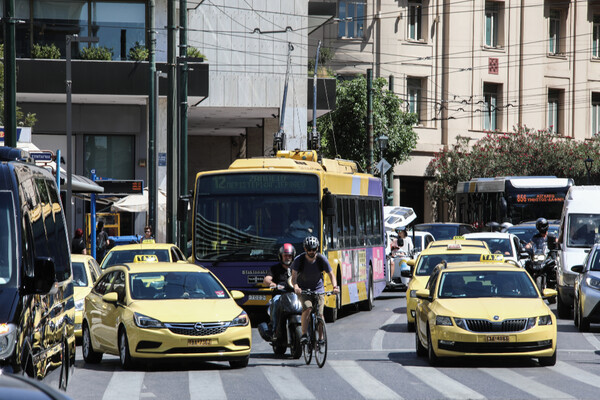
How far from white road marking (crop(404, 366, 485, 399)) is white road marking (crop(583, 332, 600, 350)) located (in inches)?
164

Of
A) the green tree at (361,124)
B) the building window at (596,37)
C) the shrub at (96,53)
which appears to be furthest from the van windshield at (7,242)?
the building window at (596,37)

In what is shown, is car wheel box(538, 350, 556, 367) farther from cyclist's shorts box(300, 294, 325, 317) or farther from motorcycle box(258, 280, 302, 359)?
motorcycle box(258, 280, 302, 359)

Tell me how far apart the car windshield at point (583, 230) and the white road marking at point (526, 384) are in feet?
33.8

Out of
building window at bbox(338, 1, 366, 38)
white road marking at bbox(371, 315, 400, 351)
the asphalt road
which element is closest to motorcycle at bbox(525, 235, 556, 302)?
white road marking at bbox(371, 315, 400, 351)

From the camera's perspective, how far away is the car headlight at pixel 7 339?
7.81 meters

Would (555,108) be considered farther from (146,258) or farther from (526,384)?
(526,384)

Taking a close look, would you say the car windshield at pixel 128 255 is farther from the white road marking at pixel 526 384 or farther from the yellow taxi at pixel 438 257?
the white road marking at pixel 526 384

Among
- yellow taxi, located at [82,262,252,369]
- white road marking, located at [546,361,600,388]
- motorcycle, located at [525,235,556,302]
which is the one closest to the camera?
white road marking, located at [546,361,600,388]

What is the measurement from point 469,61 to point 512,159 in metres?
6.29

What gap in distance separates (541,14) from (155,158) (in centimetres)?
3649

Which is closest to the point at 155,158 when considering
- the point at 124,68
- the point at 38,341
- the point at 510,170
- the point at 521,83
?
the point at 124,68

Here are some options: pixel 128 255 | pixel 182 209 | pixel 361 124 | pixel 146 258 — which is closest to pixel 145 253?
pixel 128 255

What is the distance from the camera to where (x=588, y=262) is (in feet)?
66.5

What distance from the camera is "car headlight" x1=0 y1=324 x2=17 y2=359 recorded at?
7.81m
